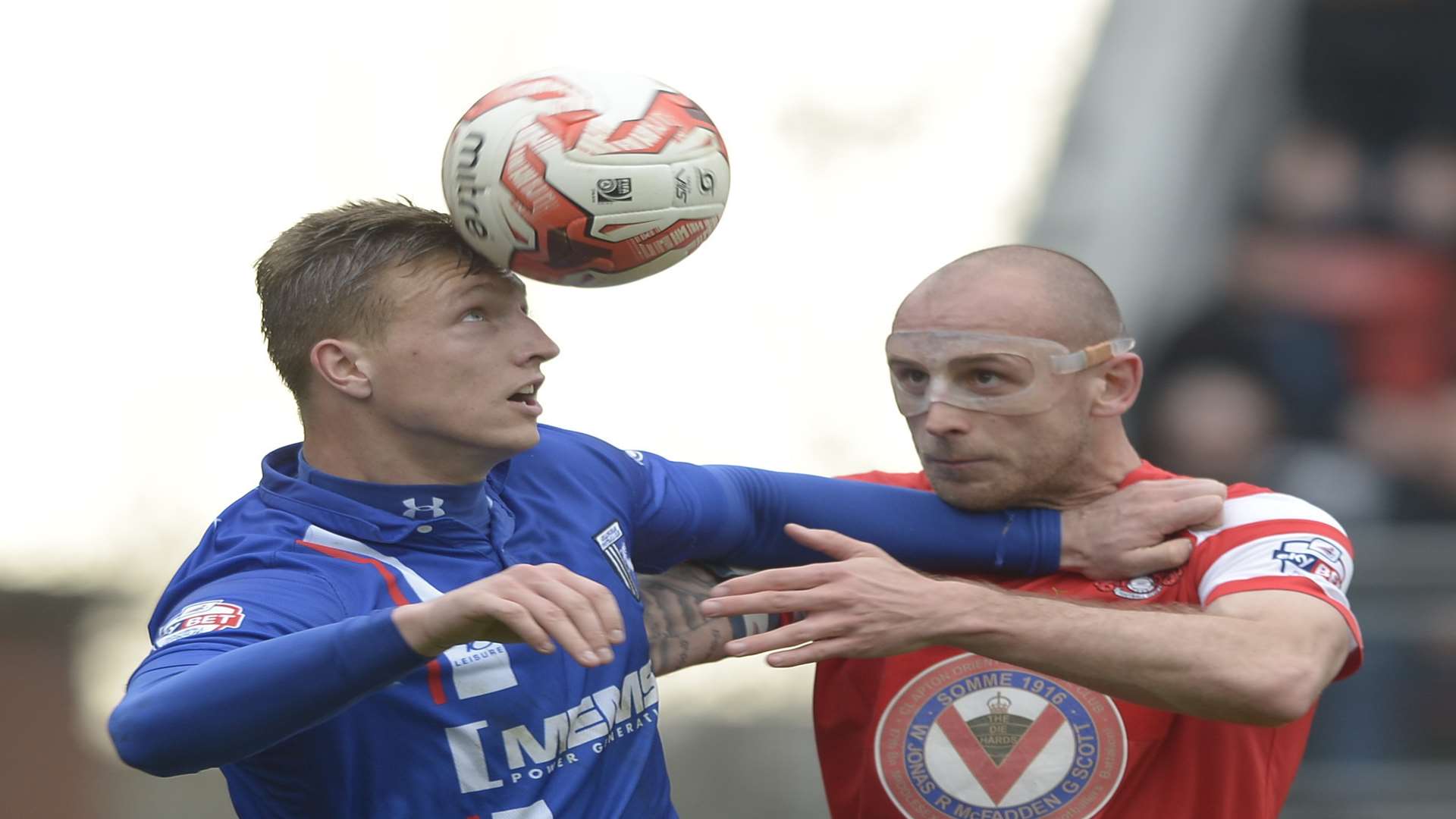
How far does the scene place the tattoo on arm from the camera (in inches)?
179

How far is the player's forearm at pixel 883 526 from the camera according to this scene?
464 cm

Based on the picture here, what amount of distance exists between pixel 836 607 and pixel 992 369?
1.01 m

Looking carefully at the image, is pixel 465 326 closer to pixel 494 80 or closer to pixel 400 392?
pixel 400 392

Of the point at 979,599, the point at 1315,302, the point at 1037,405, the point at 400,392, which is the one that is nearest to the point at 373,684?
the point at 400,392

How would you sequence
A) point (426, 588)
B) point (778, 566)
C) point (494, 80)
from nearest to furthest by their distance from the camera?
point (426, 588), point (778, 566), point (494, 80)

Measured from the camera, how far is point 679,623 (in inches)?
180

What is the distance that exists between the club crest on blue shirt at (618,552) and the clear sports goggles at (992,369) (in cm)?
84

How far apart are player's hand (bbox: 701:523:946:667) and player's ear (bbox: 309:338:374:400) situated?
916 millimetres

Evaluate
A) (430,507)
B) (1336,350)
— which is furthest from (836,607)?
(1336,350)

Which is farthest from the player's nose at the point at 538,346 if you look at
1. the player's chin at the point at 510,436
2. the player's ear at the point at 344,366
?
the player's ear at the point at 344,366

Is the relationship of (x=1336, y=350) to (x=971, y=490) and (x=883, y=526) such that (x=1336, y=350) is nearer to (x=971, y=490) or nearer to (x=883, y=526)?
(x=971, y=490)

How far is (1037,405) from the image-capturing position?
4570mm

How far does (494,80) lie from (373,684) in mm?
7851

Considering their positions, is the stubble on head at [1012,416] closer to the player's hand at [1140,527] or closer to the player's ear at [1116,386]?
the player's ear at [1116,386]
